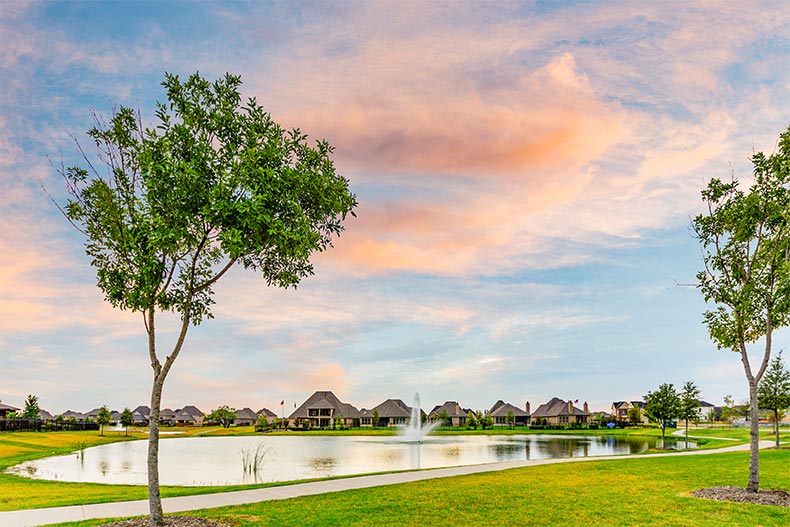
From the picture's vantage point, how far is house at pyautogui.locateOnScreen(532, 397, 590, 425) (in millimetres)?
101213

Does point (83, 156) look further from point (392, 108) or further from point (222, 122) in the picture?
point (392, 108)

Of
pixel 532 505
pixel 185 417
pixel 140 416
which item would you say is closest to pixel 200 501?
pixel 532 505

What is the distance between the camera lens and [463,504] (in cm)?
1314

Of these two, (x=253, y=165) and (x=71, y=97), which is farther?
(x=71, y=97)

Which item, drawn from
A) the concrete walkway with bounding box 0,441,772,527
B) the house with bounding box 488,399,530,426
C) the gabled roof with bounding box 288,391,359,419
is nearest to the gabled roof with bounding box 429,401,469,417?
the house with bounding box 488,399,530,426

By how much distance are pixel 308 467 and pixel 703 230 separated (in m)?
20.4

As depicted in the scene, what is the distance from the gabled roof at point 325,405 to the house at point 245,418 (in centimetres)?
2527

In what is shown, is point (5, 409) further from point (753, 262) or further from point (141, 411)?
point (753, 262)

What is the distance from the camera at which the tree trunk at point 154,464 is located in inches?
404

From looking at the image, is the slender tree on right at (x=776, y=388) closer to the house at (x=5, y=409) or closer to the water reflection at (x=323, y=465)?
the water reflection at (x=323, y=465)

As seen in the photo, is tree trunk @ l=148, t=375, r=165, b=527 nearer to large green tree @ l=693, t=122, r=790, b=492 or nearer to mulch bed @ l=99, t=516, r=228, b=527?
mulch bed @ l=99, t=516, r=228, b=527

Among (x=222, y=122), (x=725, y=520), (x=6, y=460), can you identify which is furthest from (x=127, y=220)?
(x=6, y=460)

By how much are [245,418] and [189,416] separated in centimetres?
2178

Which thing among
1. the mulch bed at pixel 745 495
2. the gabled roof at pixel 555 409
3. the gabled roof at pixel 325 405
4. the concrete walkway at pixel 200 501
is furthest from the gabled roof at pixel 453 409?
the mulch bed at pixel 745 495
